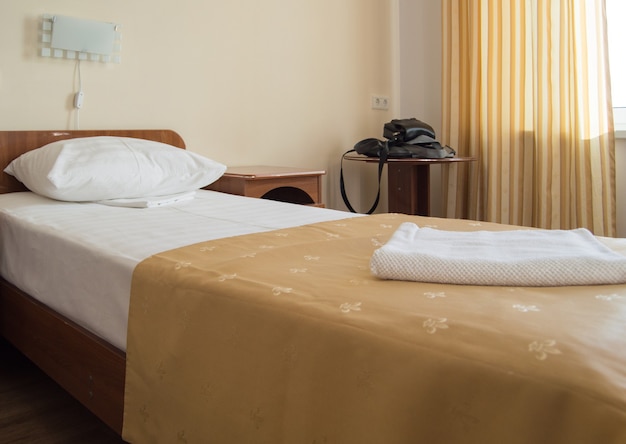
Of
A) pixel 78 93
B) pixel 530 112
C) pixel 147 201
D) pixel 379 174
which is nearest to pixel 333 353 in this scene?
pixel 147 201

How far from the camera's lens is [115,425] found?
1249mm

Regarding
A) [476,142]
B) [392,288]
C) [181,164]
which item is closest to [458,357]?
[392,288]

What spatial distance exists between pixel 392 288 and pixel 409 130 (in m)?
2.07

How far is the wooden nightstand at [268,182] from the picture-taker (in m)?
2.44

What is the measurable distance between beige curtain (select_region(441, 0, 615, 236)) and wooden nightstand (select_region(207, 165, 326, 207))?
1002mm

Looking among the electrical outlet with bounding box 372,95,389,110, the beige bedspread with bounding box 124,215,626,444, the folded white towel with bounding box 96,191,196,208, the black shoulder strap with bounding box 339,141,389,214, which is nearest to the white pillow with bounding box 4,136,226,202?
the folded white towel with bounding box 96,191,196,208

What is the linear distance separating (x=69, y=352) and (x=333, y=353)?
32.8 inches

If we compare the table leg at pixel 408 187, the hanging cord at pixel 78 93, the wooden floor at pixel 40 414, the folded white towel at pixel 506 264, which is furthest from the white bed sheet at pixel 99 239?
the table leg at pixel 408 187

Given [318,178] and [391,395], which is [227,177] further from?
[391,395]

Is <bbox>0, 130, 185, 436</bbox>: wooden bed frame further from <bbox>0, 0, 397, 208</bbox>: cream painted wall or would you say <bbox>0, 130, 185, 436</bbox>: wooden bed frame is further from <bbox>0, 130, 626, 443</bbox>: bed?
<bbox>0, 0, 397, 208</bbox>: cream painted wall

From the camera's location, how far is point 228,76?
2.84 meters

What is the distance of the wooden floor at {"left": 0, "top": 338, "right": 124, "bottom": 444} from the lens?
148cm

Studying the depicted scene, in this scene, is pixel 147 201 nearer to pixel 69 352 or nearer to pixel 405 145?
pixel 69 352

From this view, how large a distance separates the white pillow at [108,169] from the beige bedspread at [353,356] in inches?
Result: 30.3
